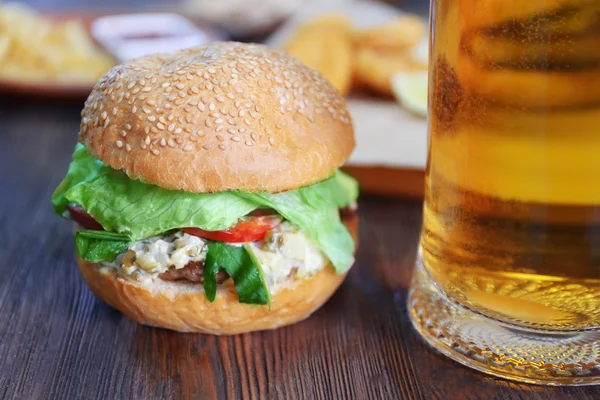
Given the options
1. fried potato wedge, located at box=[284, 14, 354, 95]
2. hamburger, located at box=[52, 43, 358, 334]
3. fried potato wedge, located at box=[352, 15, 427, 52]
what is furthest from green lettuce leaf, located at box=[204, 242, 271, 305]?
fried potato wedge, located at box=[352, 15, 427, 52]

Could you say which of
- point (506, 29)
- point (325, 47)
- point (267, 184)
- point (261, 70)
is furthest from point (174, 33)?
point (506, 29)

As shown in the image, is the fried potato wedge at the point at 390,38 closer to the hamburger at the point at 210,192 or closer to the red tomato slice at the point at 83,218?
the hamburger at the point at 210,192

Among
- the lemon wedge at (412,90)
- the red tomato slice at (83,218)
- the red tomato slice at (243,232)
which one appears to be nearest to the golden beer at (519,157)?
the red tomato slice at (243,232)

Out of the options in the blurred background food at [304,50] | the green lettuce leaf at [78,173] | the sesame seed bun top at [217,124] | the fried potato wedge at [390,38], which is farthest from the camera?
the fried potato wedge at [390,38]

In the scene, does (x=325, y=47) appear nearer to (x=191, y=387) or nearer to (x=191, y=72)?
(x=191, y=72)

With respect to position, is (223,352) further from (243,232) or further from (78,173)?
(78,173)

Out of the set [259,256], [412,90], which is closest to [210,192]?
[259,256]
